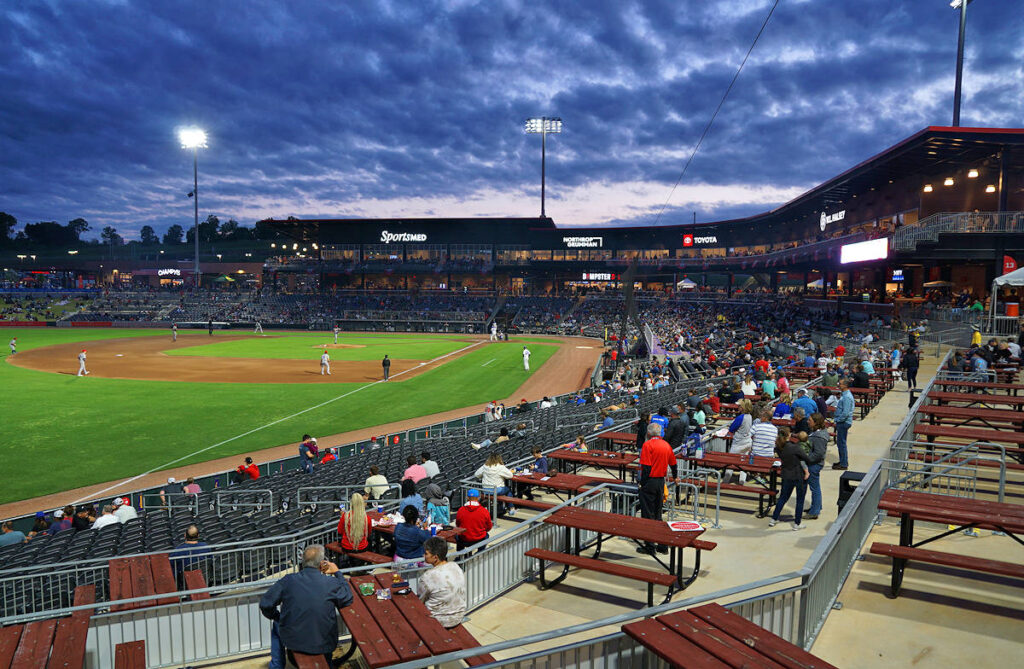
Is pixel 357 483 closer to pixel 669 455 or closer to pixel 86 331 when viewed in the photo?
pixel 669 455

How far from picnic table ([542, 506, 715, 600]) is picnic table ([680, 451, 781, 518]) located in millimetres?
2482

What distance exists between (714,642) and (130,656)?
512cm

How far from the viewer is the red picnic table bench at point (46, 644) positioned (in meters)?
4.89

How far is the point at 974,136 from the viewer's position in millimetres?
32812

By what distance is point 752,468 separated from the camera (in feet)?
32.4

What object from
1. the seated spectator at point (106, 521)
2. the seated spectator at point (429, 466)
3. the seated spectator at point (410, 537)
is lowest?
the seated spectator at point (106, 521)

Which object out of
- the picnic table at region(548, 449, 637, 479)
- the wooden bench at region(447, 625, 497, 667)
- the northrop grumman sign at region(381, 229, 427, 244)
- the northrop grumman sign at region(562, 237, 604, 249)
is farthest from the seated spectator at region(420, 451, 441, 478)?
the northrop grumman sign at region(381, 229, 427, 244)

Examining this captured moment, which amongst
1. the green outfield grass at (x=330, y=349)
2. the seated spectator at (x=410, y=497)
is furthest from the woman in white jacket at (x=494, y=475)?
the green outfield grass at (x=330, y=349)

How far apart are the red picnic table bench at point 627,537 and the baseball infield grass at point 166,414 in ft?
55.4

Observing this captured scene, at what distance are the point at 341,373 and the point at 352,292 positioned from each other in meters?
58.8

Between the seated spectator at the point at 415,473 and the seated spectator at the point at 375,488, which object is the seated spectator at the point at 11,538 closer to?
the seated spectator at the point at 375,488

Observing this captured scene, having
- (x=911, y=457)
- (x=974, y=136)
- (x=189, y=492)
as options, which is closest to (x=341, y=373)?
(x=189, y=492)

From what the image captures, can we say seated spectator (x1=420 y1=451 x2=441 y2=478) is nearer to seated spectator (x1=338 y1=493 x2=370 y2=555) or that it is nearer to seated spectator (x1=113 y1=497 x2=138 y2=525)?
seated spectator (x1=338 y1=493 x2=370 y2=555)

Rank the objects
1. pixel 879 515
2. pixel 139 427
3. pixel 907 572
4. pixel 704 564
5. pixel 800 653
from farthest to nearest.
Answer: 1. pixel 139 427
2. pixel 879 515
3. pixel 704 564
4. pixel 907 572
5. pixel 800 653
